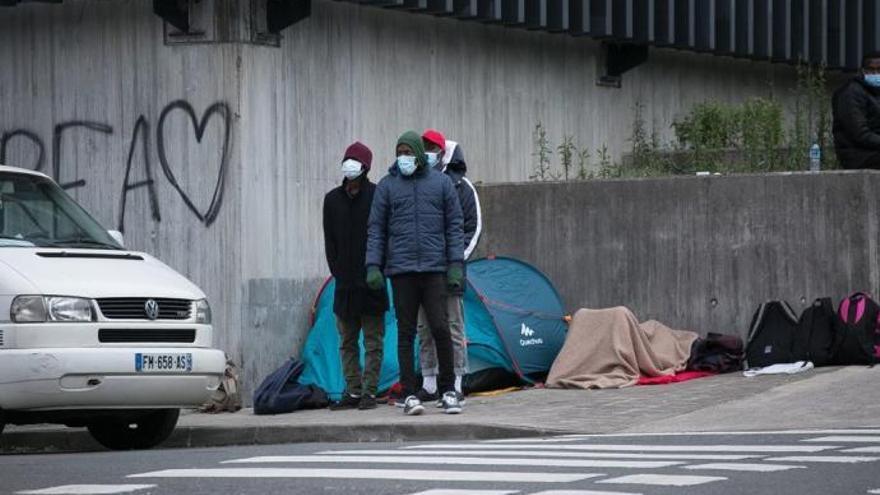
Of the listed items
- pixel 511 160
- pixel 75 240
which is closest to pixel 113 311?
pixel 75 240

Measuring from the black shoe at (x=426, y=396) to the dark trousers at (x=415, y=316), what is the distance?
26cm

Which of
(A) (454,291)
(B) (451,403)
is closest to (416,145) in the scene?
(A) (454,291)

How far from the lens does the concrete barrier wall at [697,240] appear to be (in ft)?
56.1

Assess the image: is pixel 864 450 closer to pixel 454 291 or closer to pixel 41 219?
pixel 454 291

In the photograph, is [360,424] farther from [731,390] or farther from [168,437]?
[731,390]

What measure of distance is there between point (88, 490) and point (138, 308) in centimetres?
368

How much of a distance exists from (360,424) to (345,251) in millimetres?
1930

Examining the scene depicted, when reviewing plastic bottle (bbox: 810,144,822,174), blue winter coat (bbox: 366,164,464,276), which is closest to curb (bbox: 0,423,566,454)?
blue winter coat (bbox: 366,164,464,276)

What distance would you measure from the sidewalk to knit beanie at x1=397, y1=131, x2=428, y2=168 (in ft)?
6.18

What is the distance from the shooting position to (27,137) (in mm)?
18078

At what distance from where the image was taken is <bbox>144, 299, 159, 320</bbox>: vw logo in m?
13.5

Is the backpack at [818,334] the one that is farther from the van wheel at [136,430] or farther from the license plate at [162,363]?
the license plate at [162,363]

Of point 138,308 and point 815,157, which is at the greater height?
point 815,157

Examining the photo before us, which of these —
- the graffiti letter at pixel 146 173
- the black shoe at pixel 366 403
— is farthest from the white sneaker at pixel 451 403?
the graffiti letter at pixel 146 173
